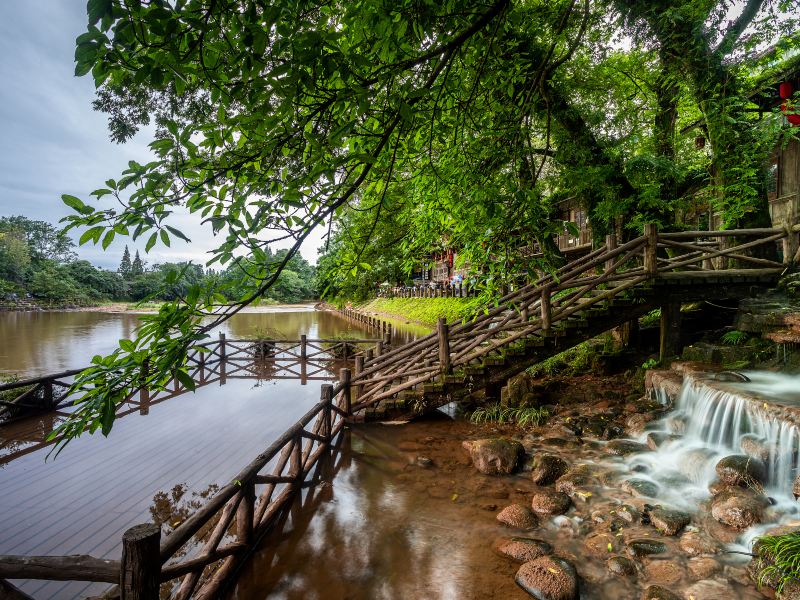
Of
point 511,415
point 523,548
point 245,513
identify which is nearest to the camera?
point 523,548

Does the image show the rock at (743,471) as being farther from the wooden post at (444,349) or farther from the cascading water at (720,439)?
the wooden post at (444,349)

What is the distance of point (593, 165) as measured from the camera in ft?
30.0

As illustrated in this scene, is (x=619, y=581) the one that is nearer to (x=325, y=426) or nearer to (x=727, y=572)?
(x=727, y=572)

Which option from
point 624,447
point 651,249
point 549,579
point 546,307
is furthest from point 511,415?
point 549,579

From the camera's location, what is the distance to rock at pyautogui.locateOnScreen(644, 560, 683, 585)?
3.71 metres

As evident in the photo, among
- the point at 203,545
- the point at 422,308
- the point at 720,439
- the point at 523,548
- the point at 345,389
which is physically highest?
the point at 422,308

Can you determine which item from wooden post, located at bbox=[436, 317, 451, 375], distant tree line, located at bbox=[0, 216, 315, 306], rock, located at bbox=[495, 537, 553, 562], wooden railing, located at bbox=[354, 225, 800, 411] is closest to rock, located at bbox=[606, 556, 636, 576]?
rock, located at bbox=[495, 537, 553, 562]

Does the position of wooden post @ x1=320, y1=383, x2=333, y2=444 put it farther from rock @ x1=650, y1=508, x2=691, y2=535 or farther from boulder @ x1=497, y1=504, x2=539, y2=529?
rock @ x1=650, y1=508, x2=691, y2=535

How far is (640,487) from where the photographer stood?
5.23 meters

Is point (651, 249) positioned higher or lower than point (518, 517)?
higher

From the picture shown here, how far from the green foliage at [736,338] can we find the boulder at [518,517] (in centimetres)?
641

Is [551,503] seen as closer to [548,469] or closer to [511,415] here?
[548,469]

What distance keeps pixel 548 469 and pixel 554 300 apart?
12.7 feet

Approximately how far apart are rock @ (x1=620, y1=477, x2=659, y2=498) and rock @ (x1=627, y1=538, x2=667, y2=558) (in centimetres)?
102
